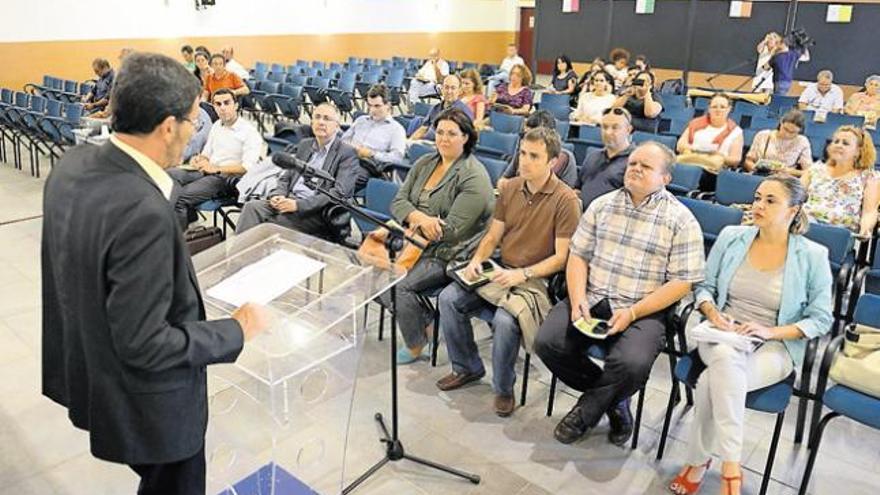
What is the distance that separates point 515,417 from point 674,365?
725 mm

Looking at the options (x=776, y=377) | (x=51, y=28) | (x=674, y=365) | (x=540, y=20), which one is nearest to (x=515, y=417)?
(x=674, y=365)

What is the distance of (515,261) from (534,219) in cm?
22

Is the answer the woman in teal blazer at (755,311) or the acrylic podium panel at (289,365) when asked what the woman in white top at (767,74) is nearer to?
the woman in teal blazer at (755,311)

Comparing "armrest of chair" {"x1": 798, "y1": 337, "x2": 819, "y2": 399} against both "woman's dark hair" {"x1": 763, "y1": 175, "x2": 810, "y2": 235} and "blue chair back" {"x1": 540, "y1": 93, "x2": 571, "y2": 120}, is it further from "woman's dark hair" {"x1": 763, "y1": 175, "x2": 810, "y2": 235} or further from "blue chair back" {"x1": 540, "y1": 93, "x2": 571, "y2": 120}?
"blue chair back" {"x1": 540, "y1": 93, "x2": 571, "y2": 120}

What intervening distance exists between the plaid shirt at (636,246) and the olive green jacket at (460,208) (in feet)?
1.97

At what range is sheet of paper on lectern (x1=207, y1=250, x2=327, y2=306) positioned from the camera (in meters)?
1.71

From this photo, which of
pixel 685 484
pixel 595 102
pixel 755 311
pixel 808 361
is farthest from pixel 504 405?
pixel 595 102

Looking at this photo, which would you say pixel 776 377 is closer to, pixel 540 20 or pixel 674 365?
pixel 674 365

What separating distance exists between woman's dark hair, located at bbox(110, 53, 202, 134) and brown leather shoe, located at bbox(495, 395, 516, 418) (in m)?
2.06

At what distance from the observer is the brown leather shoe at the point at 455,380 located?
3176mm

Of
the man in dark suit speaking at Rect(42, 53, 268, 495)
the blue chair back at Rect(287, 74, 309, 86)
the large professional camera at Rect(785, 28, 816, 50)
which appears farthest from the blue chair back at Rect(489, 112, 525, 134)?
the large professional camera at Rect(785, 28, 816, 50)

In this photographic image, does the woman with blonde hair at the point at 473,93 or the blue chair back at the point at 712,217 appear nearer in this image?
the blue chair back at the point at 712,217

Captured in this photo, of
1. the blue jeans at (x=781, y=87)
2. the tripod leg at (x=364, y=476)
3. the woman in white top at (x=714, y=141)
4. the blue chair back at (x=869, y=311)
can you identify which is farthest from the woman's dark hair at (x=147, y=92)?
the blue jeans at (x=781, y=87)

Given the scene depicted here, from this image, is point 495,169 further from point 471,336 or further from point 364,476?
point 364,476
